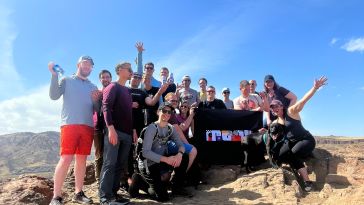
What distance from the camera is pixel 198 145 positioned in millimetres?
9445

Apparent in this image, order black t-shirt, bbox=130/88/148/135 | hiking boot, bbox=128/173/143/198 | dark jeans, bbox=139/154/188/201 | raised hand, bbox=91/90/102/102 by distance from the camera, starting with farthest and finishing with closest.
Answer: black t-shirt, bbox=130/88/148/135
hiking boot, bbox=128/173/143/198
dark jeans, bbox=139/154/188/201
raised hand, bbox=91/90/102/102

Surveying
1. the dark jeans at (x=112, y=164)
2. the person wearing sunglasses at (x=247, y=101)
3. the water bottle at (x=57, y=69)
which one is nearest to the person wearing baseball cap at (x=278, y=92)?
the person wearing sunglasses at (x=247, y=101)

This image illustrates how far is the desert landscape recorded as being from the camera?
6.85 m

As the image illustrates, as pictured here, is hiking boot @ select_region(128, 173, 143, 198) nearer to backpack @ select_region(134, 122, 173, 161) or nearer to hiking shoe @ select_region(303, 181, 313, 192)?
backpack @ select_region(134, 122, 173, 161)

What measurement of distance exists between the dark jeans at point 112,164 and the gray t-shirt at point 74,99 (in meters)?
0.60

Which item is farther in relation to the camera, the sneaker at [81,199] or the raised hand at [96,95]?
the raised hand at [96,95]

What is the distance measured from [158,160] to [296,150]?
333 cm

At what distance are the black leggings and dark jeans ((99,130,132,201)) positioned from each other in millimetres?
3879

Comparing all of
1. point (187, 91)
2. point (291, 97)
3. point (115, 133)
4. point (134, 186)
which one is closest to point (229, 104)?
point (187, 91)

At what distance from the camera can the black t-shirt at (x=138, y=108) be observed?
7906 millimetres

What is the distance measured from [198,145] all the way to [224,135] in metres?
0.90

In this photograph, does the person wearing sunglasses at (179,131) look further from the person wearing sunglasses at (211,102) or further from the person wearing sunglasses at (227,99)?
the person wearing sunglasses at (227,99)

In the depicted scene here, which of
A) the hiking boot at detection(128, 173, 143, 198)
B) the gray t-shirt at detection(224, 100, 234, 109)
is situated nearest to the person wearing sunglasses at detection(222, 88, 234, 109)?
the gray t-shirt at detection(224, 100, 234, 109)

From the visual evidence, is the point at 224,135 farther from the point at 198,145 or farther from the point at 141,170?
the point at 141,170
